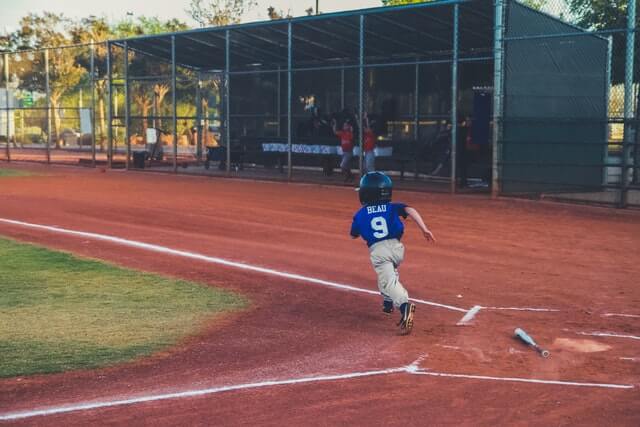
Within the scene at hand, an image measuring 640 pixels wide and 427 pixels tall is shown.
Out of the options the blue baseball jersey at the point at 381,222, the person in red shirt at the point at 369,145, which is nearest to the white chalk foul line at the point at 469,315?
the blue baseball jersey at the point at 381,222

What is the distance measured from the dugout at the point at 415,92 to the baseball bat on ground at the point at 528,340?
11.1 meters

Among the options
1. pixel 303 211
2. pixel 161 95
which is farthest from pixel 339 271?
pixel 161 95

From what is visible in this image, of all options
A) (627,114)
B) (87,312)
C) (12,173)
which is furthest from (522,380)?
(12,173)

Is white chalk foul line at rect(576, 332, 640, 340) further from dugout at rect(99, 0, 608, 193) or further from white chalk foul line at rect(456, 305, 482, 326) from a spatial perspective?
dugout at rect(99, 0, 608, 193)

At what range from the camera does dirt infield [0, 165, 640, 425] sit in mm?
5488

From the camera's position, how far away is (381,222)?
7.82m

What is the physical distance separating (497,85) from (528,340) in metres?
12.8

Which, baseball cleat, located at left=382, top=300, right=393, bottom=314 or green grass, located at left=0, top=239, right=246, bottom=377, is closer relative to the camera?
green grass, located at left=0, top=239, right=246, bottom=377

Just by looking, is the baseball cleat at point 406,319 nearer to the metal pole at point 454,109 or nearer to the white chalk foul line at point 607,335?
the white chalk foul line at point 607,335

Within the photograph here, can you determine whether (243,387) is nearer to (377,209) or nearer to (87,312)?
(377,209)

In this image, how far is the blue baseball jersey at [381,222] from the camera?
308 inches

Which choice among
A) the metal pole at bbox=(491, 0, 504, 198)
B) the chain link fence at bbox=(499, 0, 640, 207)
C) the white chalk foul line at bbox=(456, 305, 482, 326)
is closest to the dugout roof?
the metal pole at bbox=(491, 0, 504, 198)

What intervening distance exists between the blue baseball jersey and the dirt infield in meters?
0.82

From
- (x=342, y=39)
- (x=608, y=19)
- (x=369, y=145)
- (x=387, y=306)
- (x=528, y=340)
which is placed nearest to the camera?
(x=528, y=340)
